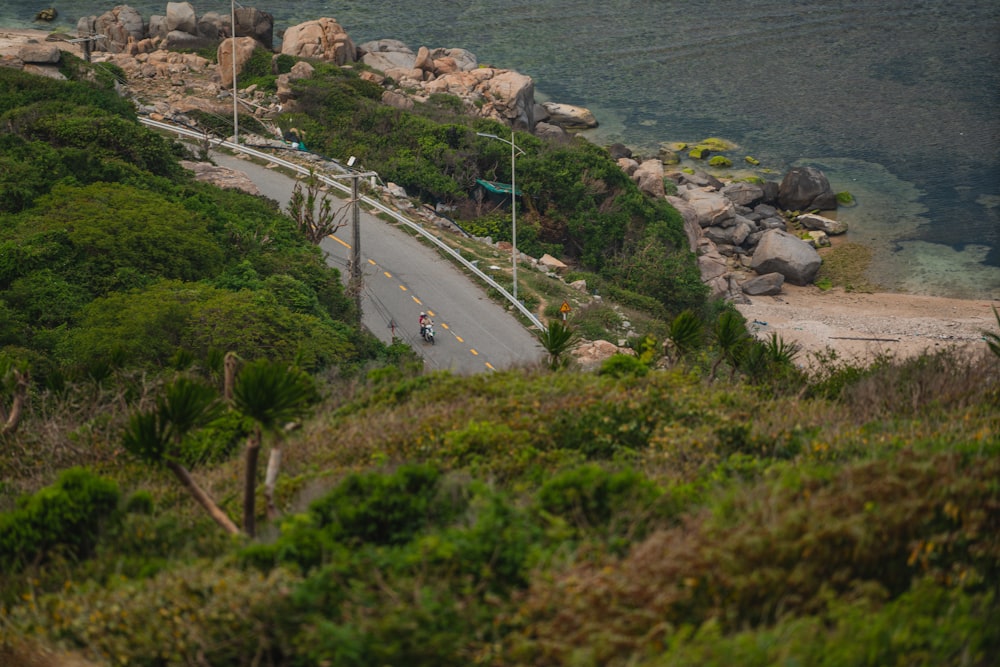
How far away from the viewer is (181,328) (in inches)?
1192

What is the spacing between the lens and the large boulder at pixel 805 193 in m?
65.0

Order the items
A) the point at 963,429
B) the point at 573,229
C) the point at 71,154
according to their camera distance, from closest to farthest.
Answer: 1. the point at 963,429
2. the point at 71,154
3. the point at 573,229

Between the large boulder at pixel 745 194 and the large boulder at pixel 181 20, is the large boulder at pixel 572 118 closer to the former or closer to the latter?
the large boulder at pixel 745 194

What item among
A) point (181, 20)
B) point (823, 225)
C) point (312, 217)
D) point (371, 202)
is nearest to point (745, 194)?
point (823, 225)

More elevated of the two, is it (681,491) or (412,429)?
(681,491)

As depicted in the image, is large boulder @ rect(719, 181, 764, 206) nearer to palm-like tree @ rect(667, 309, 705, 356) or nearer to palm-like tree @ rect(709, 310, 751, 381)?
palm-like tree @ rect(709, 310, 751, 381)

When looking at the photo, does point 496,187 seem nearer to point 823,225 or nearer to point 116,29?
point 823,225

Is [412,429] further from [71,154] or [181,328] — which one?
[71,154]

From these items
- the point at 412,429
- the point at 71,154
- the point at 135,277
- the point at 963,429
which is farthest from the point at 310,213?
the point at 963,429

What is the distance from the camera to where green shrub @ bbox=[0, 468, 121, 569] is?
1416cm

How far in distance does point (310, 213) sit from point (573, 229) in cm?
1610

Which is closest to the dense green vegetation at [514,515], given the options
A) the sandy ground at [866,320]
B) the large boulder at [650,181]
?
the sandy ground at [866,320]

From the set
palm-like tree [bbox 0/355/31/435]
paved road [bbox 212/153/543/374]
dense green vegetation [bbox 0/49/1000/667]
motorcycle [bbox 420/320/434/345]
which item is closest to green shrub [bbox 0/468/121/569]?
dense green vegetation [bbox 0/49/1000/667]

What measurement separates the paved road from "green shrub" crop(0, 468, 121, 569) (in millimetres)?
20693
